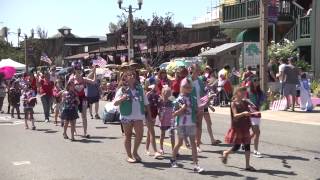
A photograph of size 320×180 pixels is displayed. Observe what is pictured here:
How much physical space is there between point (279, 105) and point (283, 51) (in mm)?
8474

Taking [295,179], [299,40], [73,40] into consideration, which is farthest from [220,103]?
[73,40]

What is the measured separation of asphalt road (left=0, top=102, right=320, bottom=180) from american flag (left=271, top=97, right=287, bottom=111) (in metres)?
4.53

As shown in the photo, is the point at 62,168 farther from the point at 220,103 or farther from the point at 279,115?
the point at 220,103

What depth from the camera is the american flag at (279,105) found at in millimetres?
19812

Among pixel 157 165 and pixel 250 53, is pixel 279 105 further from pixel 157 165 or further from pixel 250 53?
pixel 157 165

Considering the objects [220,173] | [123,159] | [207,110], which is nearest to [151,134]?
[123,159]

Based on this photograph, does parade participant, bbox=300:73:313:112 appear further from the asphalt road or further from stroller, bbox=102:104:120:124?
stroller, bbox=102:104:120:124

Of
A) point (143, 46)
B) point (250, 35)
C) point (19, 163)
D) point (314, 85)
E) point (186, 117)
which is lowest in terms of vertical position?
point (19, 163)

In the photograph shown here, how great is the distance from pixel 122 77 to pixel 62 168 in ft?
6.12

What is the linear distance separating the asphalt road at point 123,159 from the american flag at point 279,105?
14.9 ft

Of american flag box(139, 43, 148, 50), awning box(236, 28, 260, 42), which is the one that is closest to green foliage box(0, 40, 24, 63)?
american flag box(139, 43, 148, 50)

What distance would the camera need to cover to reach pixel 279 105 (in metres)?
20.0

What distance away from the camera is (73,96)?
44.4ft

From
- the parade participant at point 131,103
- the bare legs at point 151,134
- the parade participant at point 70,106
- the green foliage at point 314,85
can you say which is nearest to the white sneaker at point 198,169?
the parade participant at point 131,103
